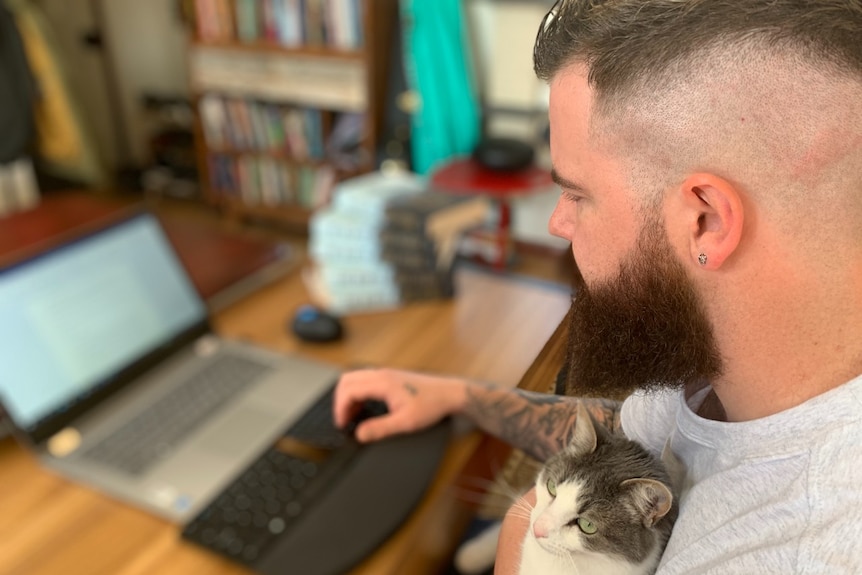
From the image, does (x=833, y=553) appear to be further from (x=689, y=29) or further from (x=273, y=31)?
(x=273, y=31)

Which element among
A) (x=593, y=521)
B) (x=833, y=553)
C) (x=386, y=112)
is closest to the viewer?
(x=833, y=553)

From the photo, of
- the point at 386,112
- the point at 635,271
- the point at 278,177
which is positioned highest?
the point at 635,271

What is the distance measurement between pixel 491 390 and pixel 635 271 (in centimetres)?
28

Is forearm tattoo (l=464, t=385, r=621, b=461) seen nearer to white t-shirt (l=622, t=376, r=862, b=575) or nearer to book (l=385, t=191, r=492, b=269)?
white t-shirt (l=622, t=376, r=862, b=575)

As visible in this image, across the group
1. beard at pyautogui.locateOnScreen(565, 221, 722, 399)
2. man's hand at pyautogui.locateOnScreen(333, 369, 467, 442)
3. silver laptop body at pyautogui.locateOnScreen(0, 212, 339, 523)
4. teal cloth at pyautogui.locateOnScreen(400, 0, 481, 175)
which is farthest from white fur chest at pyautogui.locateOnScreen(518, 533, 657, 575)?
teal cloth at pyautogui.locateOnScreen(400, 0, 481, 175)

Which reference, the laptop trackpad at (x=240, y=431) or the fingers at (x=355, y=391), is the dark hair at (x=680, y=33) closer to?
the fingers at (x=355, y=391)

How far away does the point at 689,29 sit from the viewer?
374 mm

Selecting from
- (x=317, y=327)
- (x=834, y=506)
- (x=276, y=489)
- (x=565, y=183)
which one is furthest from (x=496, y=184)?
(x=834, y=506)

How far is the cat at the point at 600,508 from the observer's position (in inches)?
16.3

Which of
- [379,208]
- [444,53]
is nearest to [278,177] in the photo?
[444,53]

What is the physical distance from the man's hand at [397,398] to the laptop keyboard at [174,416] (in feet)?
0.78

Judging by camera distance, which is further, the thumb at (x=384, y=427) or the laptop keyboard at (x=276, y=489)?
the thumb at (x=384, y=427)

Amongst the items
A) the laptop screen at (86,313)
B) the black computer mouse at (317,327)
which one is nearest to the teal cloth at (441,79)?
the black computer mouse at (317,327)

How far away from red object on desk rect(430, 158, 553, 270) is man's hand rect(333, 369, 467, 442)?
45 cm
